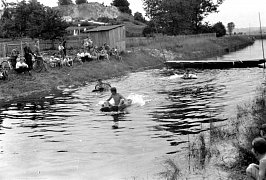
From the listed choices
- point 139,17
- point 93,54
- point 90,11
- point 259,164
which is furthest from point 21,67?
point 139,17

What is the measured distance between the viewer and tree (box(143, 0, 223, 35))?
86812mm

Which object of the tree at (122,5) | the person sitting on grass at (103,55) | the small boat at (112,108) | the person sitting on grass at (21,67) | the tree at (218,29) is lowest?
the small boat at (112,108)

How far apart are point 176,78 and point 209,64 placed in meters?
9.69

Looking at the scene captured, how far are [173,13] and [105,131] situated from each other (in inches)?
2837

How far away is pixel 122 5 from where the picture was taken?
443ft

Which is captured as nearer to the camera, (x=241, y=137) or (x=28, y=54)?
(x=241, y=137)

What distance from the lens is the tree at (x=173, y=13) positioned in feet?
285

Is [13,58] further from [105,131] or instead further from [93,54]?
[105,131]

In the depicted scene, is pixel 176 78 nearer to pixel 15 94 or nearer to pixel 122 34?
pixel 15 94

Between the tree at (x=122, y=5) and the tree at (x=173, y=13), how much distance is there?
131 feet

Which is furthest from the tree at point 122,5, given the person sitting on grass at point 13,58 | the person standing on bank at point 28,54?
the person sitting on grass at point 13,58

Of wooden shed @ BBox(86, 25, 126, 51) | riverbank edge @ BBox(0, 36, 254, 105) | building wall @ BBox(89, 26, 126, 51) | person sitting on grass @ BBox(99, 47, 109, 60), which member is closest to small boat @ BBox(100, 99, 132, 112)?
riverbank edge @ BBox(0, 36, 254, 105)

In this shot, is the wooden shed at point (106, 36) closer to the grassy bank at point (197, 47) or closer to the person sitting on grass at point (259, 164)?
the grassy bank at point (197, 47)

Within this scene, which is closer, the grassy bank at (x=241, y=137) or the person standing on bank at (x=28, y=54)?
the grassy bank at (x=241, y=137)
